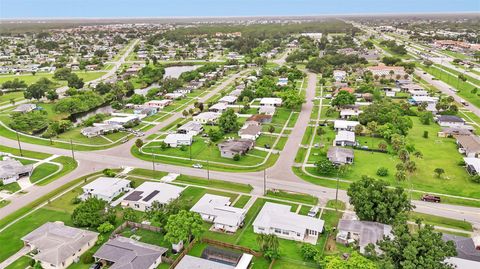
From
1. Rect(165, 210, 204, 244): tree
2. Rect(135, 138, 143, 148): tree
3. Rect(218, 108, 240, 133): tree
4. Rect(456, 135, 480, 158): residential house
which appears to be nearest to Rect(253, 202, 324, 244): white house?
Rect(165, 210, 204, 244): tree

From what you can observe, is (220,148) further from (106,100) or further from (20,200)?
(106,100)

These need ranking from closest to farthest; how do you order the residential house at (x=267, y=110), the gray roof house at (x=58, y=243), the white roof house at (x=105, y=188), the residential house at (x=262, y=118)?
the gray roof house at (x=58, y=243) < the white roof house at (x=105, y=188) < the residential house at (x=262, y=118) < the residential house at (x=267, y=110)

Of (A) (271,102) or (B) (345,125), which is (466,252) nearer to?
(B) (345,125)

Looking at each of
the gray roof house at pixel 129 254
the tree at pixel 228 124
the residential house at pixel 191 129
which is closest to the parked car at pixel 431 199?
the gray roof house at pixel 129 254

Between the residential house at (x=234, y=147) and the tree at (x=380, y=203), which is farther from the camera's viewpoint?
the residential house at (x=234, y=147)

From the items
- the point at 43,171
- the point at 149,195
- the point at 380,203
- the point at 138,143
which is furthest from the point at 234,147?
the point at 43,171

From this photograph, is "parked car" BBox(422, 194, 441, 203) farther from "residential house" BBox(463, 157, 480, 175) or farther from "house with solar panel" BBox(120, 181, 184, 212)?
"house with solar panel" BBox(120, 181, 184, 212)

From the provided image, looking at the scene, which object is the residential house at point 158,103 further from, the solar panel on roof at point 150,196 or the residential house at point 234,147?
the solar panel on roof at point 150,196
